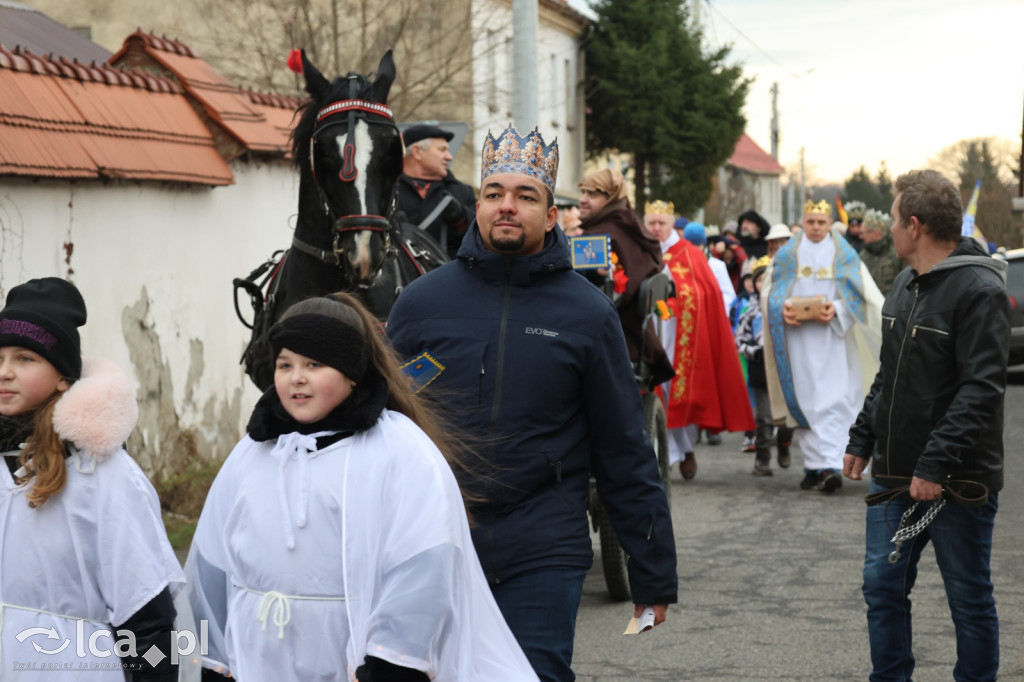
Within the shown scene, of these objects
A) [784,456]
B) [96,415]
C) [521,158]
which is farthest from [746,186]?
[96,415]

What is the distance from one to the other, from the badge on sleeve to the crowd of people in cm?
2

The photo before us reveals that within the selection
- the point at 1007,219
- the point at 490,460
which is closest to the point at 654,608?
the point at 490,460

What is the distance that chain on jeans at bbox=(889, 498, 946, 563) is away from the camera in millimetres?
5207

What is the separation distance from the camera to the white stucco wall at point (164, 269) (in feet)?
29.5

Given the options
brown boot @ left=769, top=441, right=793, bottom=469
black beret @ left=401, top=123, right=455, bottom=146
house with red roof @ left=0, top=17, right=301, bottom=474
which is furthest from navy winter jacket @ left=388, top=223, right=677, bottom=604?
brown boot @ left=769, top=441, right=793, bottom=469

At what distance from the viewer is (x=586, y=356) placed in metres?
4.18

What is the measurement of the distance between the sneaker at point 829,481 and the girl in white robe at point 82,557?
8533 millimetres

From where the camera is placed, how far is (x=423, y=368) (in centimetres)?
→ 417

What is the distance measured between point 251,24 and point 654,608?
20421 millimetres

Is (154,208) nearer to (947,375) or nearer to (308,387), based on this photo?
(947,375)

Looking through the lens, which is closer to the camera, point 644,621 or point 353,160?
point 644,621

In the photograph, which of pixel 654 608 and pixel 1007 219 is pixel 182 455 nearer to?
pixel 654 608

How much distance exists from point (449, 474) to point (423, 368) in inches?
38.6

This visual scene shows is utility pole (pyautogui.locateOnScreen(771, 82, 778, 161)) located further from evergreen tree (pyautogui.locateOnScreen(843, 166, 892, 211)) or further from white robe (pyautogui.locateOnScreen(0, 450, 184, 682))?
white robe (pyautogui.locateOnScreen(0, 450, 184, 682))
